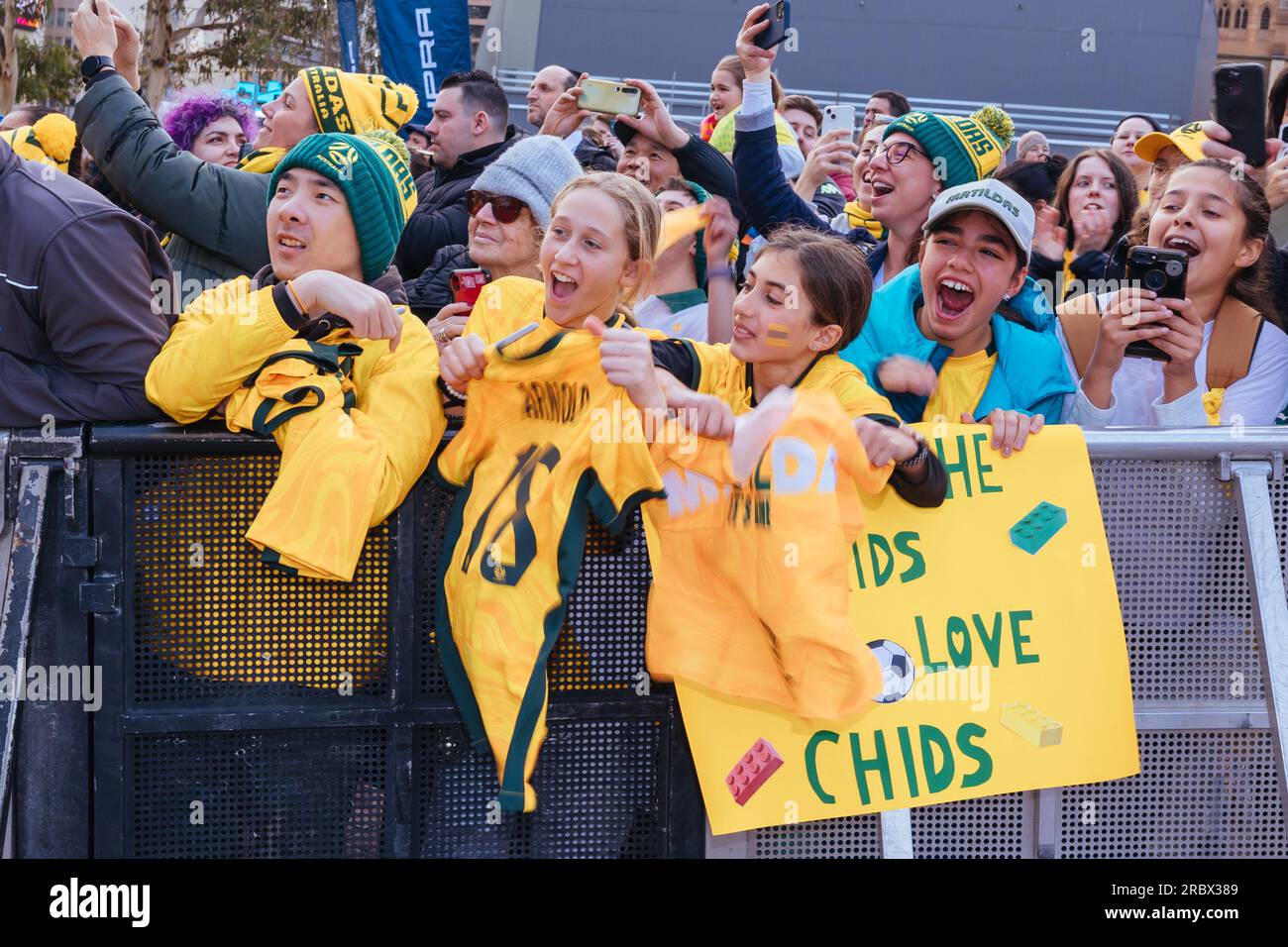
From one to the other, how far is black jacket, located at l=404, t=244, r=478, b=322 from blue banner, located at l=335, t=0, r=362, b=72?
43.1ft

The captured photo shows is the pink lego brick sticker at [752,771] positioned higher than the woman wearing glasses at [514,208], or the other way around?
the woman wearing glasses at [514,208]

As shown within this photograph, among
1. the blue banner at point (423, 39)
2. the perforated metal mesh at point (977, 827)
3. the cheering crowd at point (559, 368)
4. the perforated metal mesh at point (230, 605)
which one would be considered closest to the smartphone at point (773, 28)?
the cheering crowd at point (559, 368)

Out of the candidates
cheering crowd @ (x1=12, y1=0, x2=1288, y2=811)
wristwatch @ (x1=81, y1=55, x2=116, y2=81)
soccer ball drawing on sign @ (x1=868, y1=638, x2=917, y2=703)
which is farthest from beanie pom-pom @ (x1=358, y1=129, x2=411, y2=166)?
soccer ball drawing on sign @ (x1=868, y1=638, x2=917, y2=703)

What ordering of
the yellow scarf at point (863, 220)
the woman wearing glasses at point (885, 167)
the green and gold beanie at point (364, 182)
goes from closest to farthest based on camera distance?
1. the green and gold beanie at point (364, 182)
2. the woman wearing glasses at point (885, 167)
3. the yellow scarf at point (863, 220)

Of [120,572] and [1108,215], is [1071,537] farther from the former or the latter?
[1108,215]

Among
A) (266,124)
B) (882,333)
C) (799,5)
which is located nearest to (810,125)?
(266,124)

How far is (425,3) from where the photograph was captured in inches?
560

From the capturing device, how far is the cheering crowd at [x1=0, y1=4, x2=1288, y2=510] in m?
3.39

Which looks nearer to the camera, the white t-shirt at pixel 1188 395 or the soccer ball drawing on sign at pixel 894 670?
the soccer ball drawing on sign at pixel 894 670

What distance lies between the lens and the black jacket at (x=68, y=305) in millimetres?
3379

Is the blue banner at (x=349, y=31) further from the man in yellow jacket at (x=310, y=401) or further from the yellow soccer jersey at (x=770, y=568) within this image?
the yellow soccer jersey at (x=770, y=568)

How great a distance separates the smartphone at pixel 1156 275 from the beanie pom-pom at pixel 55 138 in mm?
4925

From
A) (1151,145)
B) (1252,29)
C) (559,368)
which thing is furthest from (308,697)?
(1252,29)

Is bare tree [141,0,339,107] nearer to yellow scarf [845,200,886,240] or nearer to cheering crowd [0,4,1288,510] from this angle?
yellow scarf [845,200,886,240]
